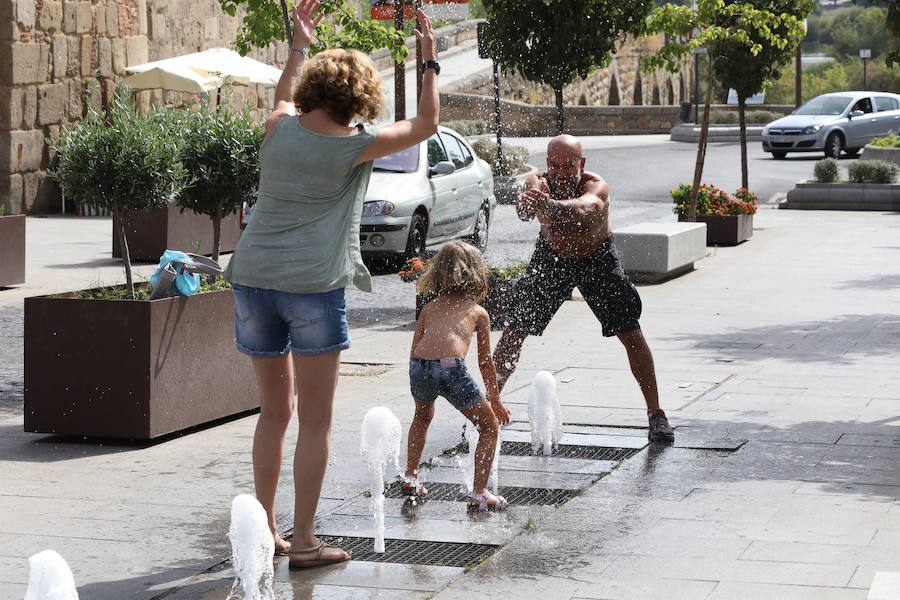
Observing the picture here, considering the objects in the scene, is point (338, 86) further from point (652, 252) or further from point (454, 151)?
point (454, 151)

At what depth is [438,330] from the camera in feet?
18.7

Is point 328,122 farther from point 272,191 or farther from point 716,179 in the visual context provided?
point 716,179

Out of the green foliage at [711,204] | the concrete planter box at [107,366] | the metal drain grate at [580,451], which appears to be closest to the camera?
the metal drain grate at [580,451]

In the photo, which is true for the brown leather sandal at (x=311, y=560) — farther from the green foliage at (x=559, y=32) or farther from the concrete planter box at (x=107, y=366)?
the green foliage at (x=559, y=32)

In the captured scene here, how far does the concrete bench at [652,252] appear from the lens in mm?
13570

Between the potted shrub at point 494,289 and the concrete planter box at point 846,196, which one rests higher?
the concrete planter box at point 846,196

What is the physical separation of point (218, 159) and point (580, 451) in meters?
3.22

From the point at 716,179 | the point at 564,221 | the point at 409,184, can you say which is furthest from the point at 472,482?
the point at 716,179

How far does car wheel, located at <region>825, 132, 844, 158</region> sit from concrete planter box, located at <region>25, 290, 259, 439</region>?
2762cm

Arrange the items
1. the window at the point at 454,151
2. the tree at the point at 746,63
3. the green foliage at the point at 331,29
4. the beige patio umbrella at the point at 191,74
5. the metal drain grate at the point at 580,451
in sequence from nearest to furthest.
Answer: the metal drain grate at the point at 580,451 < the green foliage at the point at 331,29 < the window at the point at 454,151 < the beige patio umbrella at the point at 191,74 < the tree at the point at 746,63

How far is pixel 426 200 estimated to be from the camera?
14.7 meters

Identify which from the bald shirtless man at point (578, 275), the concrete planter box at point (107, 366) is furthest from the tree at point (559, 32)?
the concrete planter box at point (107, 366)

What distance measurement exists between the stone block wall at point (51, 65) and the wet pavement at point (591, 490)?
10.7 m

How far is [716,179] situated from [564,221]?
21.1 meters
